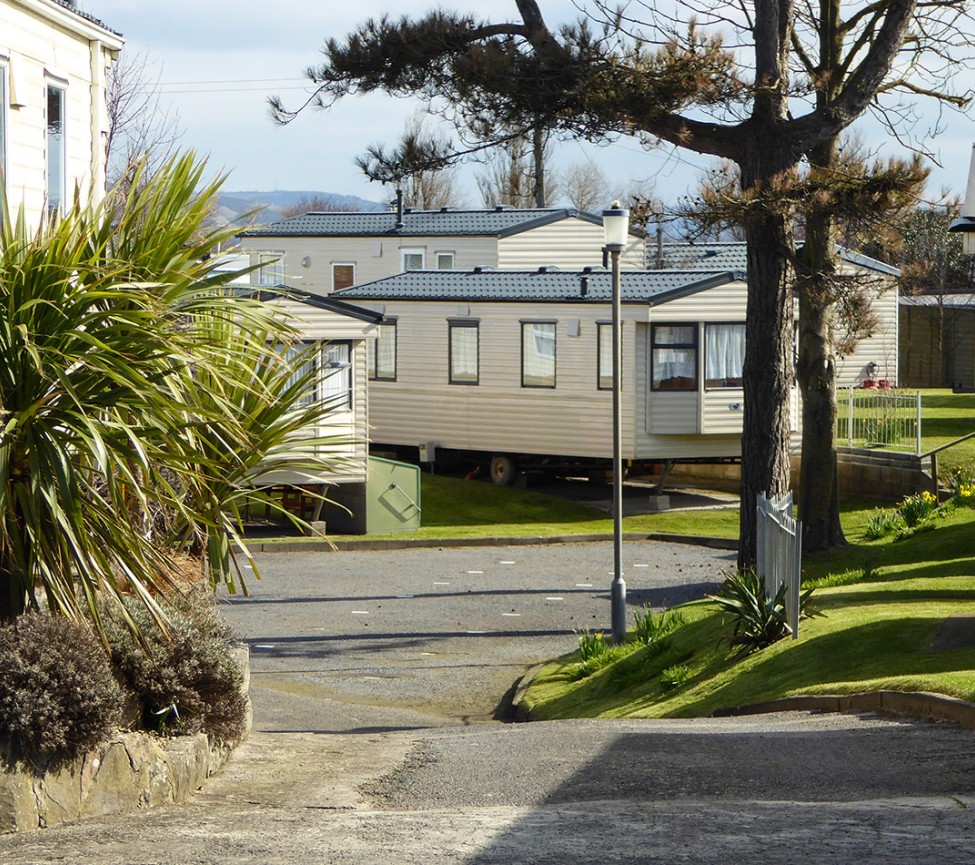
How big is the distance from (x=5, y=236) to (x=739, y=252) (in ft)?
97.8

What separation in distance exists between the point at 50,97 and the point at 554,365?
15.6 metres

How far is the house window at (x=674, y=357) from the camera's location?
2695 cm

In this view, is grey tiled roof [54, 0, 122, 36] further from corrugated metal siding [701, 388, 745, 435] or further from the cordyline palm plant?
corrugated metal siding [701, 388, 745, 435]

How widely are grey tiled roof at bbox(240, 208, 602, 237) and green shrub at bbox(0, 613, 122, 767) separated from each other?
101ft

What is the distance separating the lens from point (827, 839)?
18.2ft

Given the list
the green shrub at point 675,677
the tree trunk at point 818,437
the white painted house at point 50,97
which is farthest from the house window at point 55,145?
the tree trunk at point 818,437

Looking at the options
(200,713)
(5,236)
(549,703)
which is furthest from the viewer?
(549,703)

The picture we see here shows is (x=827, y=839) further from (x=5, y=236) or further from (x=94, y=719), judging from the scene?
(x=5, y=236)

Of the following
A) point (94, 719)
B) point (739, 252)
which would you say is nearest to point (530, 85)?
point (94, 719)

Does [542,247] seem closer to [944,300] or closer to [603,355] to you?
[603,355]

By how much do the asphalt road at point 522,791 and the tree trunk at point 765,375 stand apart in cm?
395

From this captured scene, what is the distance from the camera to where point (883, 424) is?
2547 centimetres

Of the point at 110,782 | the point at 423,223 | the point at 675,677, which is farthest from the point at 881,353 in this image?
A: the point at 110,782

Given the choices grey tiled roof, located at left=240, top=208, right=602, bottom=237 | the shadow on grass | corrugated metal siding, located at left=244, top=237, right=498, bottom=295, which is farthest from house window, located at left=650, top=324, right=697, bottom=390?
the shadow on grass
